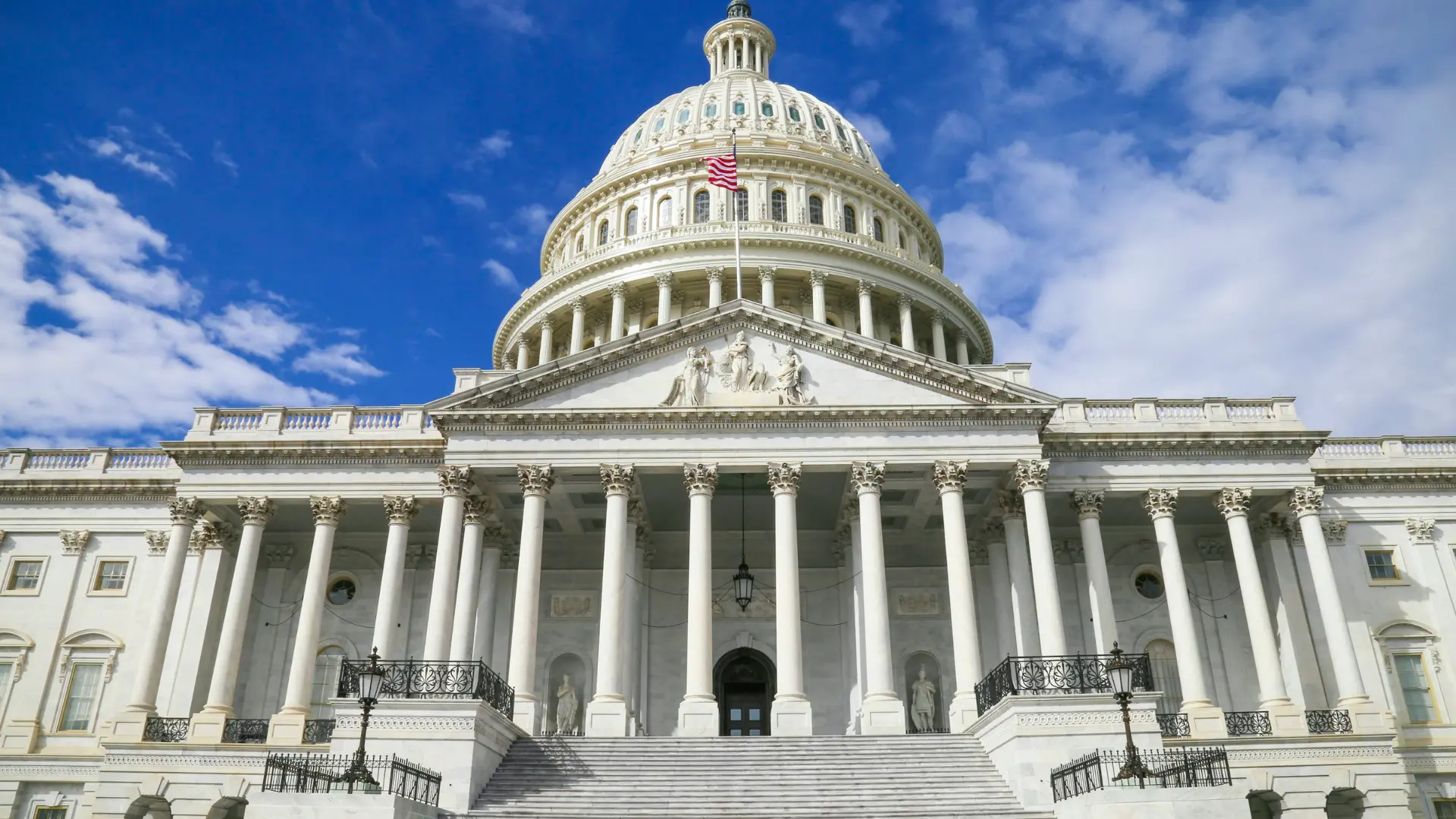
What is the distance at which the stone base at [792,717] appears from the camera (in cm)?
2945

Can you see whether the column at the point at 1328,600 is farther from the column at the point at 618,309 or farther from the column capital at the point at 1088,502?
the column at the point at 618,309

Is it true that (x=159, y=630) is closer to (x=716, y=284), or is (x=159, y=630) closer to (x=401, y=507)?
(x=401, y=507)

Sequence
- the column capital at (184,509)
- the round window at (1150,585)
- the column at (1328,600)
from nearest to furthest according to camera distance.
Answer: the column at (1328,600) → the column capital at (184,509) → the round window at (1150,585)

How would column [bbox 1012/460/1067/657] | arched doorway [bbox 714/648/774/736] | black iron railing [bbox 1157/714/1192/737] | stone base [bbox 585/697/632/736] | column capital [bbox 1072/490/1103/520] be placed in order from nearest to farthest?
1. stone base [bbox 585/697/632/736]
2. column [bbox 1012/460/1067/657]
3. black iron railing [bbox 1157/714/1192/737]
4. column capital [bbox 1072/490/1103/520]
5. arched doorway [bbox 714/648/774/736]

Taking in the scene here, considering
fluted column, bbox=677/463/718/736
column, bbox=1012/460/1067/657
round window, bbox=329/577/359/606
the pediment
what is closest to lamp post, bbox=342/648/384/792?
fluted column, bbox=677/463/718/736

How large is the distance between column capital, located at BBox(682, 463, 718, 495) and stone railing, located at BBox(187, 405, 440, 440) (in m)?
9.18

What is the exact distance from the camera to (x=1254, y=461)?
1416 inches

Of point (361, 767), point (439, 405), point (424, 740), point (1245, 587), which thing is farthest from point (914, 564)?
point (361, 767)

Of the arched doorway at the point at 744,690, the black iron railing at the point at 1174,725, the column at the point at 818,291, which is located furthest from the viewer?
the column at the point at 818,291

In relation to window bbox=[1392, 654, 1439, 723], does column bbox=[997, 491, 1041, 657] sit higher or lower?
higher

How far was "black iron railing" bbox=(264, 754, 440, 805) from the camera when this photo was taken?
2094cm

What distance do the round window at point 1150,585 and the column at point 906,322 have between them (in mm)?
17540

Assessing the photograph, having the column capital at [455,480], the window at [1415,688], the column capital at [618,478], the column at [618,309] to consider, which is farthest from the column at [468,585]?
the window at [1415,688]

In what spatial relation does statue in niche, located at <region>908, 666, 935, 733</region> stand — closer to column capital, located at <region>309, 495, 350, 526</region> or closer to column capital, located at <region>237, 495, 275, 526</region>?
column capital, located at <region>309, 495, 350, 526</region>
